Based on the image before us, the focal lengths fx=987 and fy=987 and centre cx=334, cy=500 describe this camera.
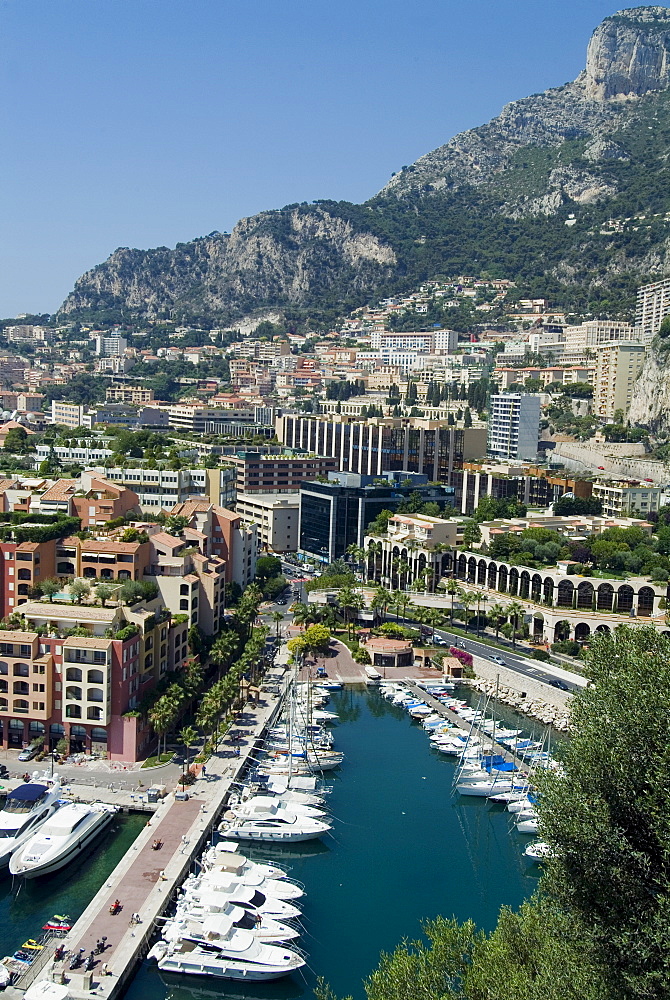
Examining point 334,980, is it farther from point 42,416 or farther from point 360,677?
point 42,416

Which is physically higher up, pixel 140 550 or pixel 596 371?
pixel 596 371

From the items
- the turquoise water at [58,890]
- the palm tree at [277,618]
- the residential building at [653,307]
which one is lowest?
the turquoise water at [58,890]

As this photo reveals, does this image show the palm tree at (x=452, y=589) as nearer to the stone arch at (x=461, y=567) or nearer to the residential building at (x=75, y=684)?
the stone arch at (x=461, y=567)

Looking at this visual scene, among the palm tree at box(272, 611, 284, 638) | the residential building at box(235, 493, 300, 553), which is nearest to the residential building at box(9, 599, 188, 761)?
the palm tree at box(272, 611, 284, 638)

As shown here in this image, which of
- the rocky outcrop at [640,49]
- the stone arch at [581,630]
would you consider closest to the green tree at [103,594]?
the stone arch at [581,630]

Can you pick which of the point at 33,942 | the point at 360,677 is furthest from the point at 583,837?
the point at 360,677

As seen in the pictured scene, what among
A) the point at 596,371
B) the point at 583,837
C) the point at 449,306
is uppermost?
the point at 449,306
